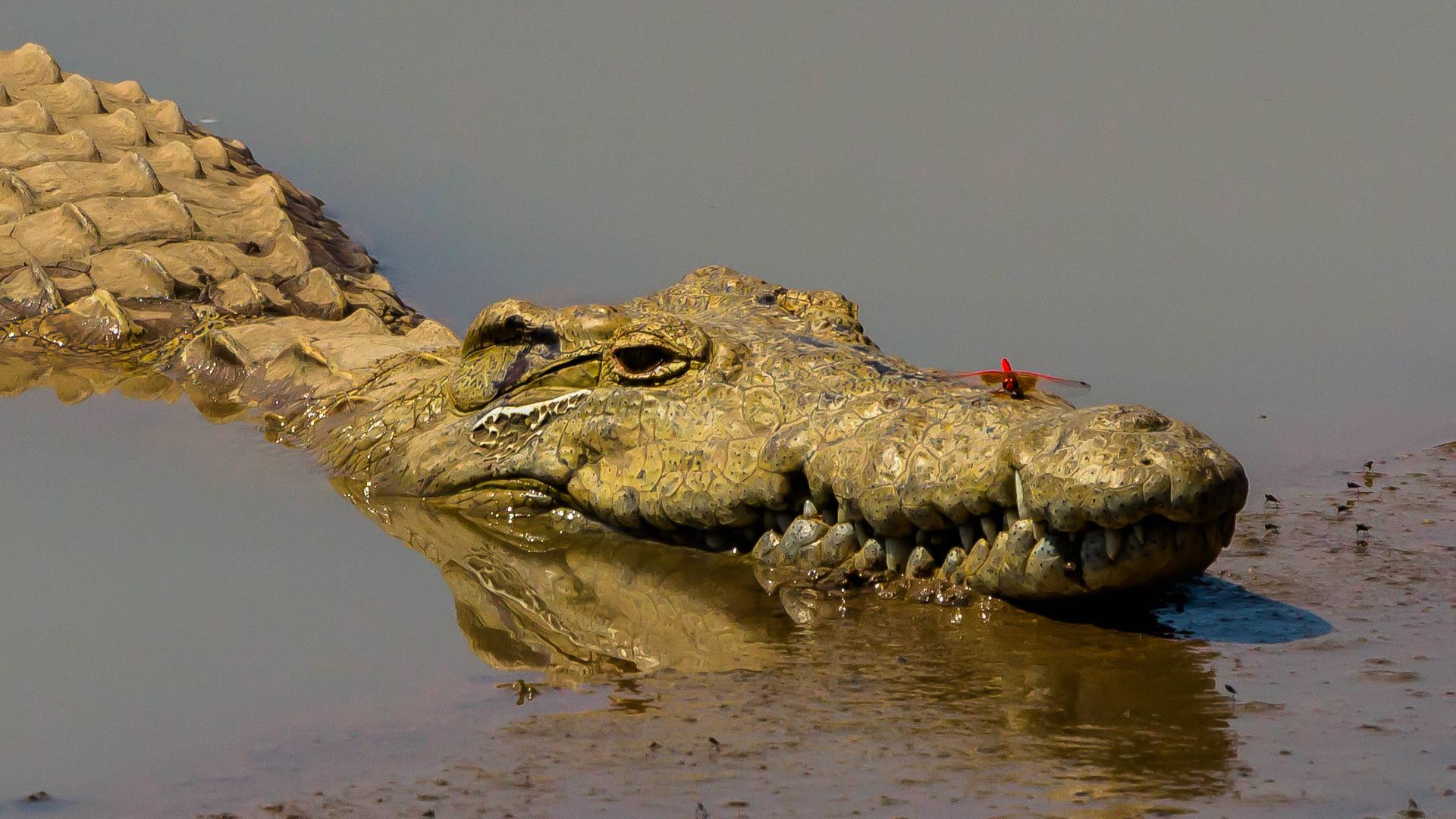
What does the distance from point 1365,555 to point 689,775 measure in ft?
10.4

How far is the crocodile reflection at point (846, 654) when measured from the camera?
4.78 m

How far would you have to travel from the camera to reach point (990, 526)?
5656 mm

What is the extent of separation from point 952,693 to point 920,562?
0.75m

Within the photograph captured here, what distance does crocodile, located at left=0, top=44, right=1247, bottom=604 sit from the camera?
5.42 meters

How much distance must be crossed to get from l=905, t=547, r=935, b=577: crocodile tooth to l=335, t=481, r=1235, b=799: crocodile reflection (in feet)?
0.40

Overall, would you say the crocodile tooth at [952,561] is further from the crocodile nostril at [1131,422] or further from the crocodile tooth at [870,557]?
the crocodile nostril at [1131,422]

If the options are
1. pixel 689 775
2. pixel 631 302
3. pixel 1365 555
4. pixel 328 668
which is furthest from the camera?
pixel 631 302

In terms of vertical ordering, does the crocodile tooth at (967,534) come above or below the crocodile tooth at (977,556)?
above

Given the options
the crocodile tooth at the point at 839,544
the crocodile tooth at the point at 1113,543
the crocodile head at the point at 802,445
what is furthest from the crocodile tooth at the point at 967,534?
the crocodile tooth at the point at 1113,543

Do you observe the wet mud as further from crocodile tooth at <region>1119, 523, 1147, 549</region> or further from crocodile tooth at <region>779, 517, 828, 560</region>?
crocodile tooth at <region>1119, 523, 1147, 549</region>

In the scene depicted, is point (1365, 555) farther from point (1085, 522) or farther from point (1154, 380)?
point (1154, 380)

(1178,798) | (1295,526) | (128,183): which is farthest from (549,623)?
(128,183)

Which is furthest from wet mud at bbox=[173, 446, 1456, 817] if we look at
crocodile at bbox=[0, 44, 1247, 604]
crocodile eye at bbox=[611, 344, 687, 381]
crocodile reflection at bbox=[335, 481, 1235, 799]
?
crocodile eye at bbox=[611, 344, 687, 381]

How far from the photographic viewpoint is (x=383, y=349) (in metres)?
8.71
